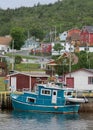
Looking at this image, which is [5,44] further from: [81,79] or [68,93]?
[68,93]

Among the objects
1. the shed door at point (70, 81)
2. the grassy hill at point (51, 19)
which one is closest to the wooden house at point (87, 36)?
the grassy hill at point (51, 19)

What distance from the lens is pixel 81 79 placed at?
208ft

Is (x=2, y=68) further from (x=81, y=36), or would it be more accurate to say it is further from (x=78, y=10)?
(x=78, y=10)

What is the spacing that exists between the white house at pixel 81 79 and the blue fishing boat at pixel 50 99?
5942 millimetres

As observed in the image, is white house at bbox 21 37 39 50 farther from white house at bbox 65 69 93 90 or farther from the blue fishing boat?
the blue fishing boat

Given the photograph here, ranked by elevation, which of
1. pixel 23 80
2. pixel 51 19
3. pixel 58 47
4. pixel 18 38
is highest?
pixel 51 19

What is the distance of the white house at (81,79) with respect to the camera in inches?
2486

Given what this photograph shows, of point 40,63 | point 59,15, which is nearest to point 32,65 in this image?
point 40,63

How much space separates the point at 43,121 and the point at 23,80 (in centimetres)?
1344

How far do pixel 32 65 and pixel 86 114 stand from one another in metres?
43.4

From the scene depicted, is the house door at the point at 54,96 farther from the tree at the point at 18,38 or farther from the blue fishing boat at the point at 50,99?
the tree at the point at 18,38

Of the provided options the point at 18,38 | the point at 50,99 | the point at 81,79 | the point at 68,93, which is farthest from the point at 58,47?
the point at 50,99

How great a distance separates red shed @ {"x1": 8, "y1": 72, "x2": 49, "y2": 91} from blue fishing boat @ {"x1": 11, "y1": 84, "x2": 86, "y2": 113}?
6120 mm

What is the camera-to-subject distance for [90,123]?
50.5 meters
